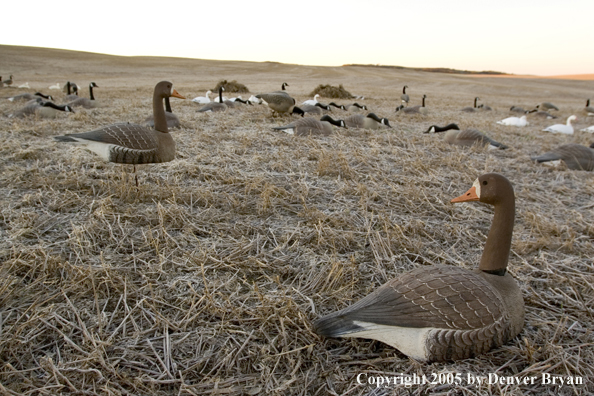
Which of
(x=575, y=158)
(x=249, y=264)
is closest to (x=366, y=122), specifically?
(x=575, y=158)

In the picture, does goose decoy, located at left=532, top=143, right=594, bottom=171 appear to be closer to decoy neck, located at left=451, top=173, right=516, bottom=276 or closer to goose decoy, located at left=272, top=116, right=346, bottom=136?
goose decoy, located at left=272, top=116, right=346, bottom=136

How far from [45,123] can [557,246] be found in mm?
9468

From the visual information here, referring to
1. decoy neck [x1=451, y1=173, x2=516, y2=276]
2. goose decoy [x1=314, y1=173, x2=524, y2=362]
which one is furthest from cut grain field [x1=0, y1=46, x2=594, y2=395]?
decoy neck [x1=451, y1=173, x2=516, y2=276]

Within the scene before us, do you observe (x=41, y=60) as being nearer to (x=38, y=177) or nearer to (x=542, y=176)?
(x=38, y=177)

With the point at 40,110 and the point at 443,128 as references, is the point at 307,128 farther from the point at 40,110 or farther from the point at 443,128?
the point at 40,110

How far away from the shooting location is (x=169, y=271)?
9.91ft

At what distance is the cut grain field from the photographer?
6.95 feet

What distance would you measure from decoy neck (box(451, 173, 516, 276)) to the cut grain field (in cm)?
50

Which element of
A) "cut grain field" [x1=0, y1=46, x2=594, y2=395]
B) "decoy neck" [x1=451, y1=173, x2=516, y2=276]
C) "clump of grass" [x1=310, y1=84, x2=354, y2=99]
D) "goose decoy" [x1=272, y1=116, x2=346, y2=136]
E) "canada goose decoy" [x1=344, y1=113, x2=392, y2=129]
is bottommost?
"cut grain field" [x1=0, y1=46, x2=594, y2=395]

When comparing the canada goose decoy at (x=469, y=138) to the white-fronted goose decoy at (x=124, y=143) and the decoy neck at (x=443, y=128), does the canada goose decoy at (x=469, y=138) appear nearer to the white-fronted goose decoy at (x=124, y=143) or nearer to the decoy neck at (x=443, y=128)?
the decoy neck at (x=443, y=128)

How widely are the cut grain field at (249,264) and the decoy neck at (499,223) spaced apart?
498 millimetres

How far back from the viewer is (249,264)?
3.13m

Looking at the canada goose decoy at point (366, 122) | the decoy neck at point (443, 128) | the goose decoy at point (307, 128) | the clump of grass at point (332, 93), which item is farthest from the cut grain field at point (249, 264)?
the clump of grass at point (332, 93)

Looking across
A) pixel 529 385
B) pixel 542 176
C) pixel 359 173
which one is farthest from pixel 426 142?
pixel 529 385
